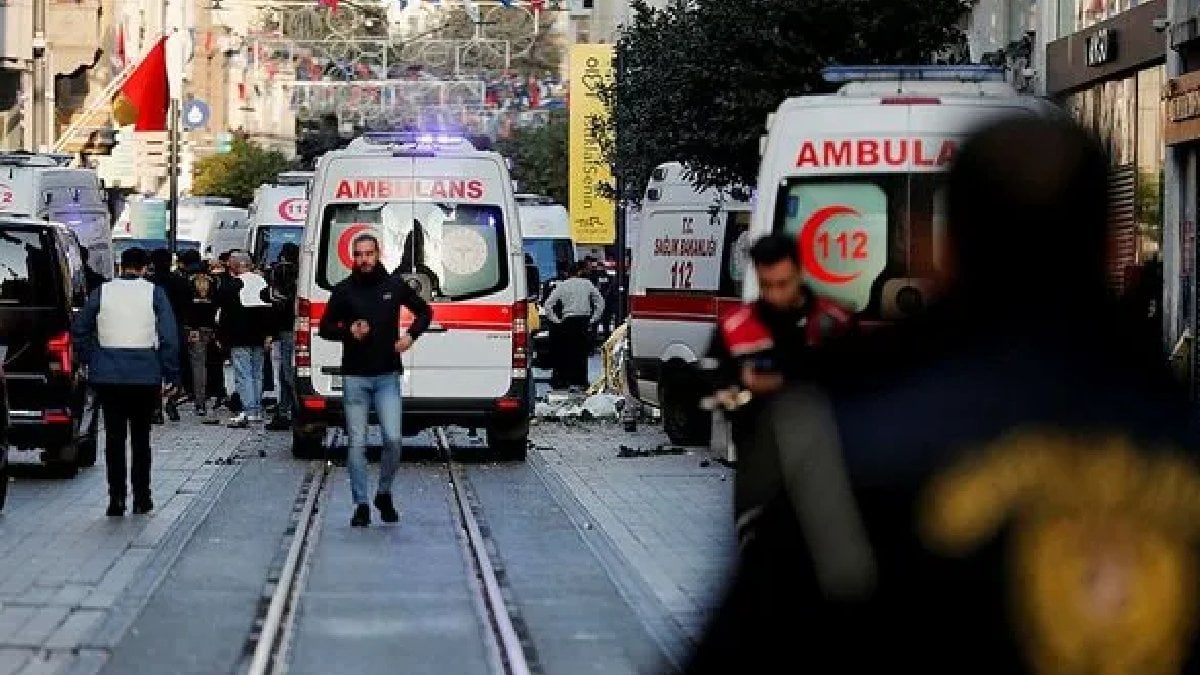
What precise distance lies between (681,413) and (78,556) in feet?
33.6

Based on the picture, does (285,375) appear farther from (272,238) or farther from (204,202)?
(204,202)

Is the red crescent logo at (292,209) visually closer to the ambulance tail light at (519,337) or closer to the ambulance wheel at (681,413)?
the ambulance wheel at (681,413)

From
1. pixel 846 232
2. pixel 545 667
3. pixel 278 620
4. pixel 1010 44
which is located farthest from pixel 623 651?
pixel 1010 44

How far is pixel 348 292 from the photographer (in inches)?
695

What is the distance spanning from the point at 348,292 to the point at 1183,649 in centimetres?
1381

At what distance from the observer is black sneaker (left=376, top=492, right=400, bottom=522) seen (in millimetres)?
17656

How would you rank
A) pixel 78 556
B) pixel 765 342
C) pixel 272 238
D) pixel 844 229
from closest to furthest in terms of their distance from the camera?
pixel 765 342 → pixel 78 556 → pixel 844 229 → pixel 272 238

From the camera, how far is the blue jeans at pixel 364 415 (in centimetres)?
1741

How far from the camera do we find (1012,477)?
12.9 ft

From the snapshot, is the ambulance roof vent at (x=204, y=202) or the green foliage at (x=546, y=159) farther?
the green foliage at (x=546, y=159)

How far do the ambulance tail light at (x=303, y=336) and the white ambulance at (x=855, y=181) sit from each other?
752 centimetres

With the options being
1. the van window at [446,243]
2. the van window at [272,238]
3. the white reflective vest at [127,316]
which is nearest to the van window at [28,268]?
the white reflective vest at [127,316]

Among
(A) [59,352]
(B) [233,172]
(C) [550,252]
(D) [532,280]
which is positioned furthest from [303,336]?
(B) [233,172]

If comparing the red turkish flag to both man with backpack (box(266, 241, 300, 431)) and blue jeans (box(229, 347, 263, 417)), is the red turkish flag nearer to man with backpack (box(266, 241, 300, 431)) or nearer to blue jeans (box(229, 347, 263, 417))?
man with backpack (box(266, 241, 300, 431))
